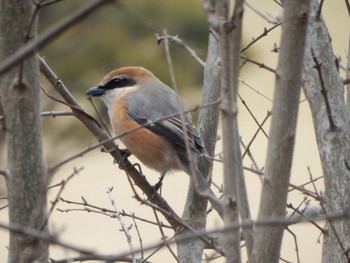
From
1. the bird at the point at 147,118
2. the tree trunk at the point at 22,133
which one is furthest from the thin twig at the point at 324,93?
the bird at the point at 147,118

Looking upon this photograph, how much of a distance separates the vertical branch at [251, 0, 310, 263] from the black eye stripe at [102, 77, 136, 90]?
293 cm

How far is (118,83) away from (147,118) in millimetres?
357

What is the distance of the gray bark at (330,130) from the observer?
2.33m

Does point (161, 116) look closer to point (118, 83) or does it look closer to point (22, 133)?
point (118, 83)

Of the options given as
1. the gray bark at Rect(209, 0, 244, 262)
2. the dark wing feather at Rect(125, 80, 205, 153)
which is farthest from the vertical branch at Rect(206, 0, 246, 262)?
the dark wing feather at Rect(125, 80, 205, 153)

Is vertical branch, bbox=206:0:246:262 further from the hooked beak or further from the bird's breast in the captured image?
the hooked beak

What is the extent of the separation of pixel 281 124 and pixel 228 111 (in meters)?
0.19

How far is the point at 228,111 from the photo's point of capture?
160 centimetres

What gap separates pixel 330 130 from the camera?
7.91 feet

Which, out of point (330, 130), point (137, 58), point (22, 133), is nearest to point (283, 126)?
point (22, 133)

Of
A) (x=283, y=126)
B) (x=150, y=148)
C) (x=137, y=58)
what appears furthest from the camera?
(x=137, y=58)

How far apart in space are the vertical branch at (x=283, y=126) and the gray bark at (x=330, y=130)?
51cm

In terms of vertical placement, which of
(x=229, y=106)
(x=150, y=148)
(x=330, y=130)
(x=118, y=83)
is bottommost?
(x=229, y=106)

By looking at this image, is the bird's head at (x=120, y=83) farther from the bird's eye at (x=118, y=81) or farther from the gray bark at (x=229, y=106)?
the gray bark at (x=229, y=106)
